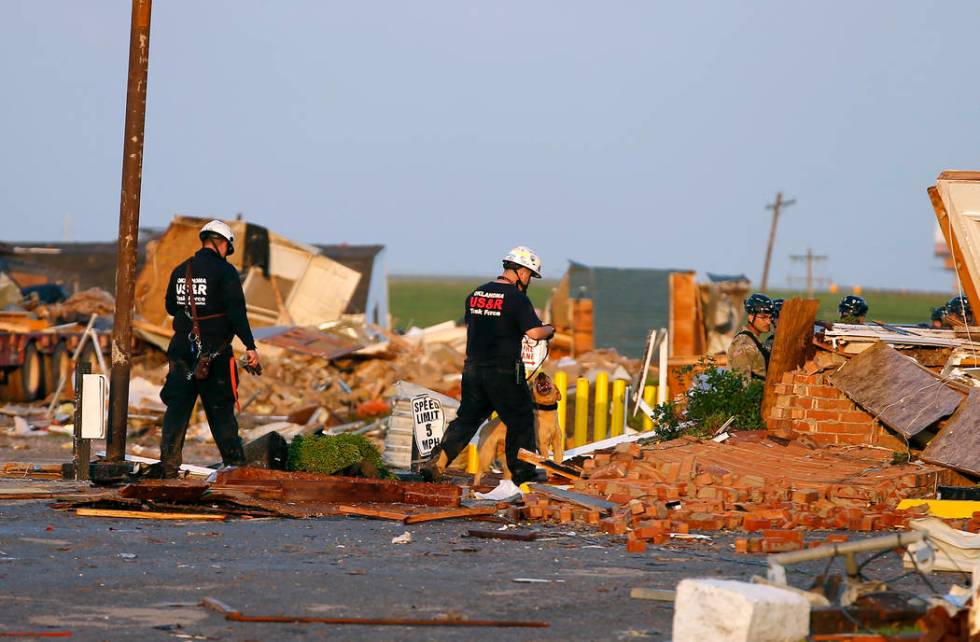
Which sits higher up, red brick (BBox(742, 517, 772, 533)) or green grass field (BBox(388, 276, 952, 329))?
green grass field (BBox(388, 276, 952, 329))

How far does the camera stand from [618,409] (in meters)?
17.3

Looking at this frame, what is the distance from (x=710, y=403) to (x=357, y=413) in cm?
1088

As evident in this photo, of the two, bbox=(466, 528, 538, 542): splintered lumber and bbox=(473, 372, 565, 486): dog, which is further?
bbox=(473, 372, 565, 486): dog

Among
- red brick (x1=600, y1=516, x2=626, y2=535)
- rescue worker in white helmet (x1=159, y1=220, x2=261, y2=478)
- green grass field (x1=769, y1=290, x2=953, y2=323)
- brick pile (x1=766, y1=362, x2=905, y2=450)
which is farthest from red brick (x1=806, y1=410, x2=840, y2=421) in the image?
Result: green grass field (x1=769, y1=290, x2=953, y2=323)

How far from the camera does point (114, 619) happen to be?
6.60 m

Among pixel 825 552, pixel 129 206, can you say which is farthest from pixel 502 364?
pixel 825 552

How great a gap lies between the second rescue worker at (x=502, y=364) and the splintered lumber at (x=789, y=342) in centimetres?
215

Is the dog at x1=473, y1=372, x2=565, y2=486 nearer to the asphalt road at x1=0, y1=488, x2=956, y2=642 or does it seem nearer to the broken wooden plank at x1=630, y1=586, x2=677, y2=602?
the asphalt road at x1=0, y1=488, x2=956, y2=642

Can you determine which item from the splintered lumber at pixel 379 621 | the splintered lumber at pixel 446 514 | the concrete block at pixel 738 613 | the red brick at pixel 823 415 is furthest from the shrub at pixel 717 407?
the concrete block at pixel 738 613

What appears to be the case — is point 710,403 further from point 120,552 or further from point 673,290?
point 673,290

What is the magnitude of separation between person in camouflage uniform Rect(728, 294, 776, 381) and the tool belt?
4703mm

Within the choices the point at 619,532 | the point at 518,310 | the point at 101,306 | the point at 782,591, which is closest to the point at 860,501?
the point at 619,532

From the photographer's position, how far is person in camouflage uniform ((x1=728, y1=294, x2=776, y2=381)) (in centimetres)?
1362

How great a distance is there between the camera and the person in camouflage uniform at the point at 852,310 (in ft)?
50.1
